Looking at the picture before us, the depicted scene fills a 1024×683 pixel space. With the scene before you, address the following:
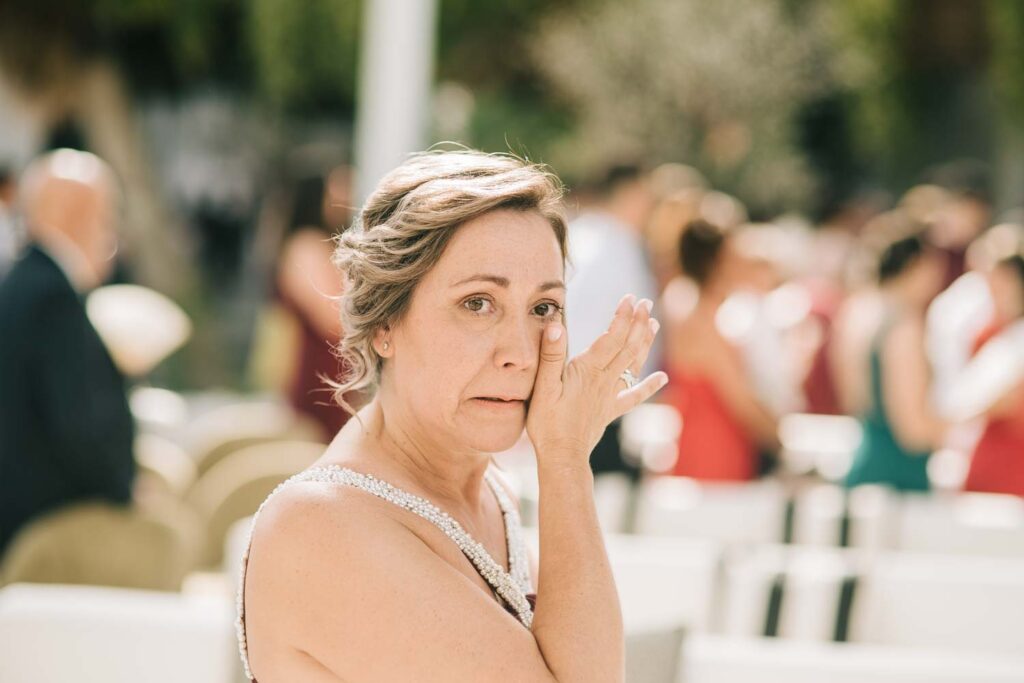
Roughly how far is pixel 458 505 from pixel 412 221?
39cm

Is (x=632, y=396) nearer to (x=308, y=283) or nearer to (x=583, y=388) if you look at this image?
(x=583, y=388)

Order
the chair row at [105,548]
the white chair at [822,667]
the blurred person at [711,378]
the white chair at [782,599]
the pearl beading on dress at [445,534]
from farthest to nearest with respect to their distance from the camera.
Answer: the blurred person at [711,378]
the chair row at [105,548]
the white chair at [782,599]
the white chair at [822,667]
the pearl beading on dress at [445,534]

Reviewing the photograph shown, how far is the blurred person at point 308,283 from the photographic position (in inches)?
230

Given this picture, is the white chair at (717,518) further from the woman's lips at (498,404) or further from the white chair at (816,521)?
the woman's lips at (498,404)

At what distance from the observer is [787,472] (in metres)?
6.10

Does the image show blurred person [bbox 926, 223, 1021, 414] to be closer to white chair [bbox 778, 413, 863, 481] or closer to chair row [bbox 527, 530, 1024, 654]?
white chair [bbox 778, 413, 863, 481]

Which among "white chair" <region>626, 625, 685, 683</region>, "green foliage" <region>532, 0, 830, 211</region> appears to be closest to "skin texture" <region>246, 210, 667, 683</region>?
"white chair" <region>626, 625, 685, 683</region>

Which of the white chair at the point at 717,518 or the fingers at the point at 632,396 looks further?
the white chair at the point at 717,518

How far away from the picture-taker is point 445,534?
181cm

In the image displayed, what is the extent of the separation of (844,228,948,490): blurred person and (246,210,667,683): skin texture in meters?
3.58

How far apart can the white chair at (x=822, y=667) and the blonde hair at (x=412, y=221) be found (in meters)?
1.14

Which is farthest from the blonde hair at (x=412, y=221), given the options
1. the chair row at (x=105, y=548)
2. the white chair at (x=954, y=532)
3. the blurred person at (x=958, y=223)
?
the blurred person at (x=958, y=223)

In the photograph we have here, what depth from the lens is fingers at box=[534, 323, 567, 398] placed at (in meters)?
1.82

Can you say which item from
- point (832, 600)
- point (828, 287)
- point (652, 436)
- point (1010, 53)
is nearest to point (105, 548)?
point (832, 600)
